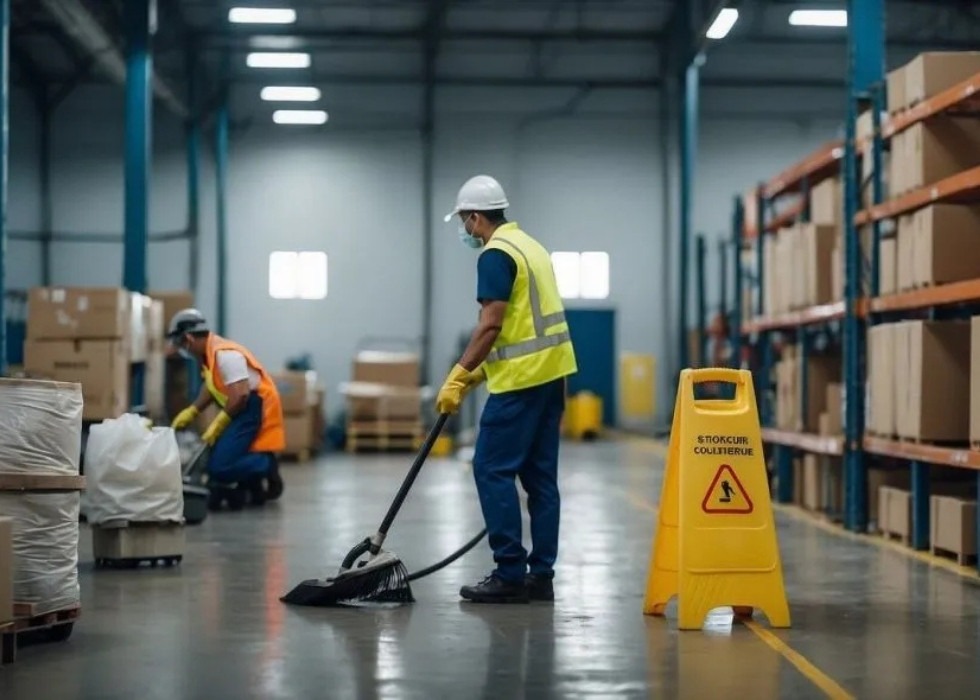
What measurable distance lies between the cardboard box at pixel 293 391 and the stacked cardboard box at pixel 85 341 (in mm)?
6469

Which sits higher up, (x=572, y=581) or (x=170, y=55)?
(x=170, y=55)

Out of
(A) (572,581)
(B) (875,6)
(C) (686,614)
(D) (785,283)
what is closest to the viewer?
(C) (686,614)

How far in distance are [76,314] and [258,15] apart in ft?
35.5

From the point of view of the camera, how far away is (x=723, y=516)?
5.73 metres

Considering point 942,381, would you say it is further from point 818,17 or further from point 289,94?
point 289,94

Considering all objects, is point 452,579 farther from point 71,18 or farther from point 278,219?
point 278,219

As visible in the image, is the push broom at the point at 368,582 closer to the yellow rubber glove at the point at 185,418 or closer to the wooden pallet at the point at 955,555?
the wooden pallet at the point at 955,555

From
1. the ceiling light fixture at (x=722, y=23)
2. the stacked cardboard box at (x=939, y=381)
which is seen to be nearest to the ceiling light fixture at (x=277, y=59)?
the ceiling light fixture at (x=722, y=23)

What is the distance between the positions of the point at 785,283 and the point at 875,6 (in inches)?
110

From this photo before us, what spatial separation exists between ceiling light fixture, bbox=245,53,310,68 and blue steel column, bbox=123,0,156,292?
26.1 ft

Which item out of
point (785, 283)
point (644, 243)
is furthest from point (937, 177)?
point (644, 243)

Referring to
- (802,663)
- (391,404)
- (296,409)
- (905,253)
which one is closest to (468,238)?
(802,663)

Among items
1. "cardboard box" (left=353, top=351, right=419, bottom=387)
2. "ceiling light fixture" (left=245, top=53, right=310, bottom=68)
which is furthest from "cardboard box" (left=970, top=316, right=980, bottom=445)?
"ceiling light fixture" (left=245, top=53, right=310, bottom=68)

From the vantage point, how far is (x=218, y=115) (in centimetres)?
2545
